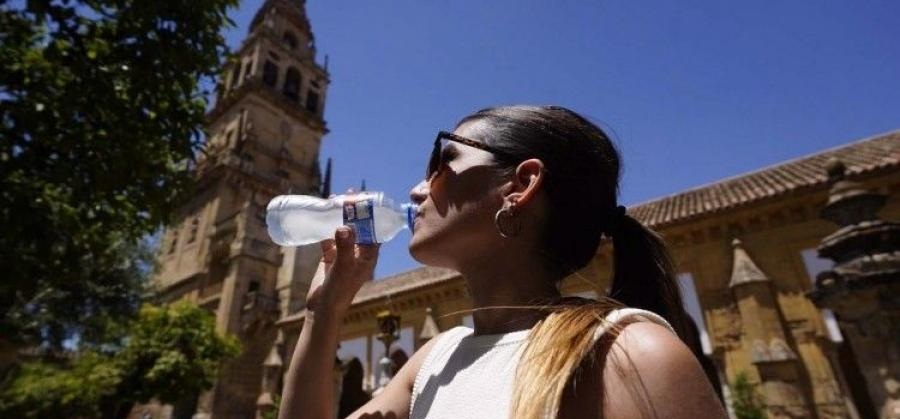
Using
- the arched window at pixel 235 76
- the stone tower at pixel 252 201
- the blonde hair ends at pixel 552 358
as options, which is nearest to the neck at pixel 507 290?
the blonde hair ends at pixel 552 358

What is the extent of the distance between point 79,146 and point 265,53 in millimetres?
33444

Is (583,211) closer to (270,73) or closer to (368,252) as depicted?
(368,252)

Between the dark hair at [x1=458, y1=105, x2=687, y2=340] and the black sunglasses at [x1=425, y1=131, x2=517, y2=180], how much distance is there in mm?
20

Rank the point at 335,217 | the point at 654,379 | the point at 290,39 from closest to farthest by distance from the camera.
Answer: the point at 654,379, the point at 335,217, the point at 290,39

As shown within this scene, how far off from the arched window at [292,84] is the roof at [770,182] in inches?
1228

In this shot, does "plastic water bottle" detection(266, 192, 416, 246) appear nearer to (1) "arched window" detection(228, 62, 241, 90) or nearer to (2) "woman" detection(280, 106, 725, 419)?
(2) "woman" detection(280, 106, 725, 419)

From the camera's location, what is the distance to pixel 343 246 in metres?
1.80

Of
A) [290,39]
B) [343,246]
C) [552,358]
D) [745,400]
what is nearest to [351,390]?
[745,400]

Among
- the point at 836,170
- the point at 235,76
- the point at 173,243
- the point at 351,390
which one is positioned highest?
the point at 235,76

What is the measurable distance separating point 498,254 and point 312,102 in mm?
41637

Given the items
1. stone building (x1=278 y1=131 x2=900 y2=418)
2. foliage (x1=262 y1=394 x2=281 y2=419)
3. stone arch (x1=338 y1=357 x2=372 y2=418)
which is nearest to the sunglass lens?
stone building (x1=278 y1=131 x2=900 y2=418)

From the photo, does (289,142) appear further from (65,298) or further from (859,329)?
(859,329)

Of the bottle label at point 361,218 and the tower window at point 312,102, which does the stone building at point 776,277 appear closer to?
the bottle label at point 361,218

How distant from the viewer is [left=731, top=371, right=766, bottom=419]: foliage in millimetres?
9268
